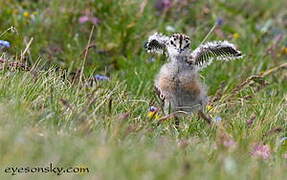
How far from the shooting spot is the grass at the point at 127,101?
160 inches

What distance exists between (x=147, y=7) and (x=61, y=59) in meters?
1.91

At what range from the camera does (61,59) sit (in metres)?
8.45

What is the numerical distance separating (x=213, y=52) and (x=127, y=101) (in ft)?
2.63

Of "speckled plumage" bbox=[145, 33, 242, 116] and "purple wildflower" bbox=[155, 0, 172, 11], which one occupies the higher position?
"purple wildflower" bbox=[155, 0, 172, 11]

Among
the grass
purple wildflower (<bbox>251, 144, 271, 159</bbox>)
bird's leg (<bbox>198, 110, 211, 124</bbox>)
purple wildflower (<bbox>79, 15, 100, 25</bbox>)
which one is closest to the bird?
bird's leg (<bbox>198, 110, 211, 124</bbox>)

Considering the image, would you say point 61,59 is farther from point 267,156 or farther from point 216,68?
point 267,156

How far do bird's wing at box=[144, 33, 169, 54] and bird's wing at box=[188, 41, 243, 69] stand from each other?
10.2 inches

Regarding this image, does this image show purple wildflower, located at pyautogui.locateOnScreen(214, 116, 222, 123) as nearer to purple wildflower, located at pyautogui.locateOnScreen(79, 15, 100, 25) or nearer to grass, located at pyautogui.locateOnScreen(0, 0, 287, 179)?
grass, located at pyautogui.locateOnScreen(0, 0, 287, 179)

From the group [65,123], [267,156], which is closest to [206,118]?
[267,156]

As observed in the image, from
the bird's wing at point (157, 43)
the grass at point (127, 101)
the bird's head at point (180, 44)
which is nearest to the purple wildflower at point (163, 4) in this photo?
the grass at point (127, 101)

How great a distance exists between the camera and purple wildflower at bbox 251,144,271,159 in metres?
5.08

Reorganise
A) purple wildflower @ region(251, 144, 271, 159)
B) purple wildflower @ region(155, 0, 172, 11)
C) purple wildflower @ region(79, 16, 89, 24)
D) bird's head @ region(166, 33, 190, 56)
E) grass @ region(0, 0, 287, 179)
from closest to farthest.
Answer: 1. grass @ region(0, 0, 287, 179)
2. purple wildflower @ region(251, 144, 271, 159)
3. bird's head @ region(166, 33, 190, 56)
4. purple wildflower @ region(79, 16, 89, 24)
5. purple wildflower @ region(155, 0, 172, 11)

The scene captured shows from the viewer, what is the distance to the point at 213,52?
20.3 ft

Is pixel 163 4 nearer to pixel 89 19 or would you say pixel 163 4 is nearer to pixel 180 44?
pixel 89 19
